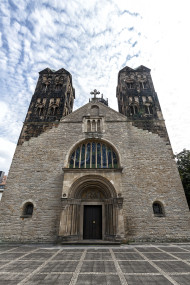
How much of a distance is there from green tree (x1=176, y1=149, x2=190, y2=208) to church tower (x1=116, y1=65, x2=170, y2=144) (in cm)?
395

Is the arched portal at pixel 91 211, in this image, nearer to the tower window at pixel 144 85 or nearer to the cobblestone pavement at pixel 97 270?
the cobblestone pavement at pixel 97 270

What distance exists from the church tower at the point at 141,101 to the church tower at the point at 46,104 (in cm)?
677

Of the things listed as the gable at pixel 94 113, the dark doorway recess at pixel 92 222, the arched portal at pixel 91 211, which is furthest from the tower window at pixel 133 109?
the dark doorway recess at pixel 92 222

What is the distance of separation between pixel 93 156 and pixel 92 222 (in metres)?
4.77

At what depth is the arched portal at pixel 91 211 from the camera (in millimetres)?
8712

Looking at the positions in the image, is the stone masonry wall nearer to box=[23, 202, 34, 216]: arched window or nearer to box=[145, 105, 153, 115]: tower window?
box=[23, 202, 34, 216]: arched window

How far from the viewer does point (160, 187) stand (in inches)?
401

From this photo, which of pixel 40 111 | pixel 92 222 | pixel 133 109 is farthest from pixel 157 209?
pixel 40 111

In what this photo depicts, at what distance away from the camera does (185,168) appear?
13609mm

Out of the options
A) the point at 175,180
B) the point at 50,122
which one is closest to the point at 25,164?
the point at 50,122

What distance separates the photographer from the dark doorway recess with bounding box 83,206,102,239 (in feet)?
30.9

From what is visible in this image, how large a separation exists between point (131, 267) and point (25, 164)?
9.78 metres

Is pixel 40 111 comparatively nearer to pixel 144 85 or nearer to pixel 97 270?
pixel 144 85

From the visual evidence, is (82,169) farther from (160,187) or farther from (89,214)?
(160,187)
